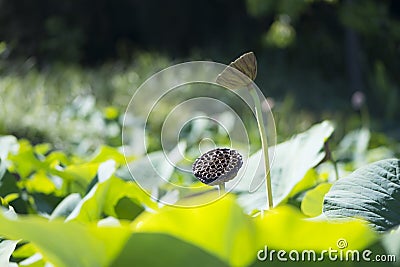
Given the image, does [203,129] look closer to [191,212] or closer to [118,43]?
[191,212]

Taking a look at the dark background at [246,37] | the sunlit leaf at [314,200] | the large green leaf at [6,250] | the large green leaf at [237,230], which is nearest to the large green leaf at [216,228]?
the large green leaf at [237,230]

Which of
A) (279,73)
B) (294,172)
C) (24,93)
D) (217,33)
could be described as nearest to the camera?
(294,172)

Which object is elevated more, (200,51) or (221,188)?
(221,188)

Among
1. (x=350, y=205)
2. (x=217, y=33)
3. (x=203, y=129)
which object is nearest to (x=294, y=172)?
(x=350, y=205)

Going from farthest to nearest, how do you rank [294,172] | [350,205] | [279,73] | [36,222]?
[279,73] < [294,172] < [350,205] < [36,222]

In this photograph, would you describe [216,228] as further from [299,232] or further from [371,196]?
[371,196]

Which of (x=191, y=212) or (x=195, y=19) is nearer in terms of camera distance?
(x=191, y=212)

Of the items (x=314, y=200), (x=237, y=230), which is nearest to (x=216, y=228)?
(x=237, y=230)

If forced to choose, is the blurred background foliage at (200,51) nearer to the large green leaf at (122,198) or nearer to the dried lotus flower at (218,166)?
the large green leaf at (122,198)
